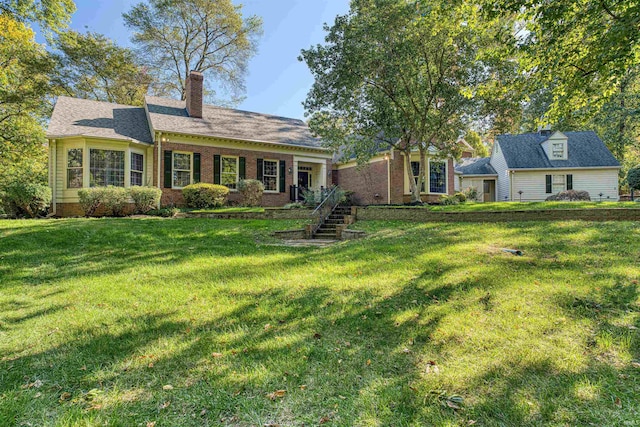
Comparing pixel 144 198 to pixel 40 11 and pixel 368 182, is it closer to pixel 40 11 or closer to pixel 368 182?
pixel 40 11

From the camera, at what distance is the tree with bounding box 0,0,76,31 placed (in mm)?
9680

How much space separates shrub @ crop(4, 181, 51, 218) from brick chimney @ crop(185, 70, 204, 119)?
7214mm

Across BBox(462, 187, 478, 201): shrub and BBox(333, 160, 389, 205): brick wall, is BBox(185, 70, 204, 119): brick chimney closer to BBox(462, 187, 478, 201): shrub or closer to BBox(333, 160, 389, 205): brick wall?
BBox(333, 160, 389, 205): brick wall

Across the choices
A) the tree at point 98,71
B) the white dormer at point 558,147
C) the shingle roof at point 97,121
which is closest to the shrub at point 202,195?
the shingle roof at point 97,121

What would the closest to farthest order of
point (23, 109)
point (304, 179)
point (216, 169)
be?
point (216, 169), point (304, 179), point (23, 109)

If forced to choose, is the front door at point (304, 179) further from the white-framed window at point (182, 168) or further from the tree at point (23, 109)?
the tree at point (23, 109)

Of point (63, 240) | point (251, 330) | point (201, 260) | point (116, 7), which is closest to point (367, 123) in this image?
point (201, 260)

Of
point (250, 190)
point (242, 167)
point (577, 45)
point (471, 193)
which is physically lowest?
point (250, 190)

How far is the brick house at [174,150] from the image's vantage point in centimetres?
1330

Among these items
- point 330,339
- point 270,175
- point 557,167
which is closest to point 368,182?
point 270,175

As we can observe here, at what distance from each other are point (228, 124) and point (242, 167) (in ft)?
8.51

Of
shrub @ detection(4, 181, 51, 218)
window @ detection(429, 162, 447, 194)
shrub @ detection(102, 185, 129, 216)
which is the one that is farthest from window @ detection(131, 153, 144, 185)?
window @ detection(429, 162, 447, 194)

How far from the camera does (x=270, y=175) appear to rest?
17.2 meters

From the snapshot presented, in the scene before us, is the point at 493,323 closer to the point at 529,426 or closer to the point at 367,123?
the point at 529,426
